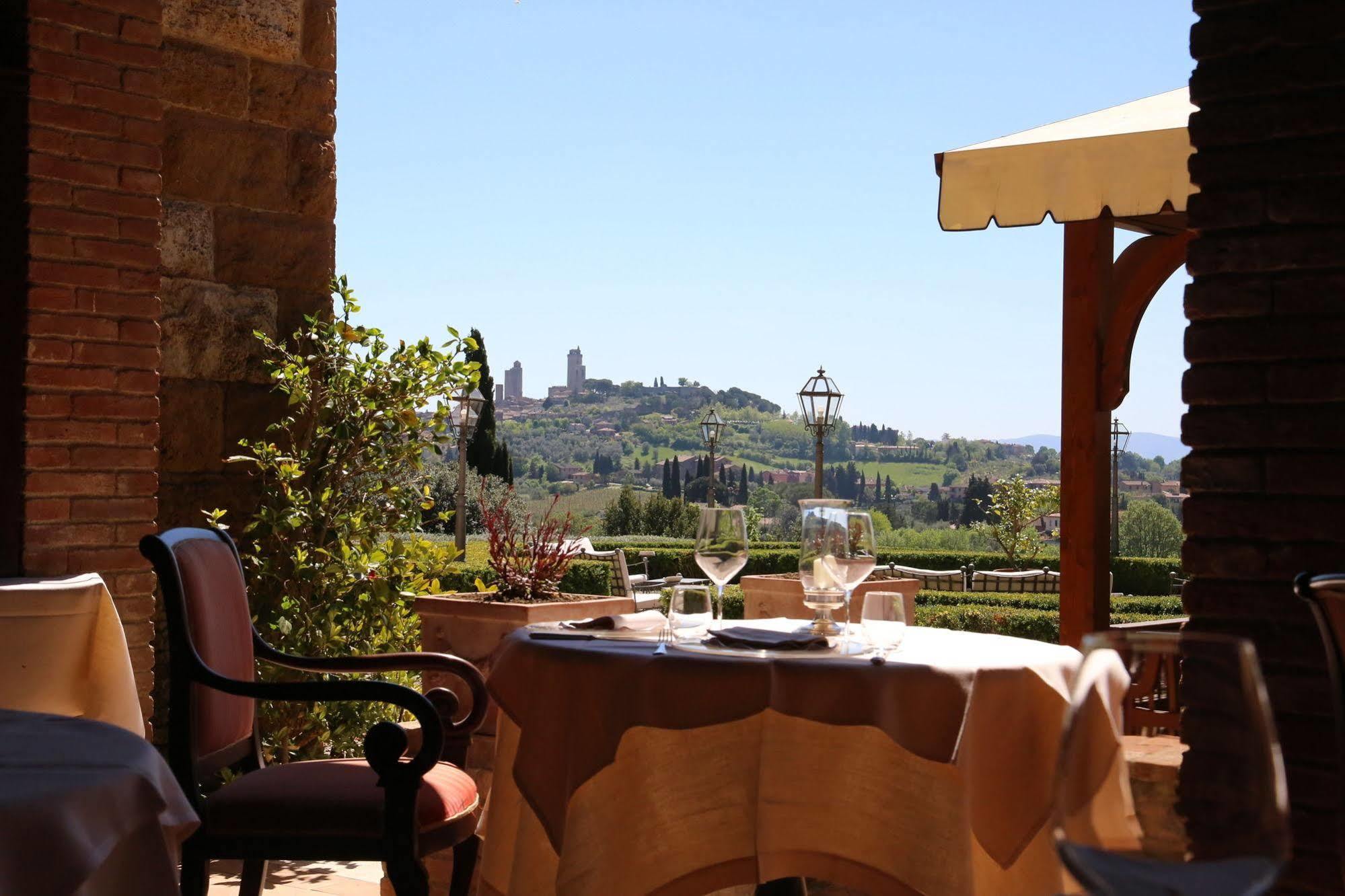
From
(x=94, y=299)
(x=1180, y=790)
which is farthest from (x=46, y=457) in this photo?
(x=1180, y=790)

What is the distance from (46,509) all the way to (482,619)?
125cm

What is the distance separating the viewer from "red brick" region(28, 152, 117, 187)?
338 cm

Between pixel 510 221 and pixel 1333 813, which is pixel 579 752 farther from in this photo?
pixel 510 221

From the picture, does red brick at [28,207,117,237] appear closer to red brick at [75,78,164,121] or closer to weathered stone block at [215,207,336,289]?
red brick at [75,78,164,121]

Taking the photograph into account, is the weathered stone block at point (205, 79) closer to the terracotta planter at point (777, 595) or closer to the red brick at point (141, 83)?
the red brick at point (141, 83)

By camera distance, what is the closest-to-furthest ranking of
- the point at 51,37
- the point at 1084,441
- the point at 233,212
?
the point at 51,37, the point at 233,212, the point at 1084,441

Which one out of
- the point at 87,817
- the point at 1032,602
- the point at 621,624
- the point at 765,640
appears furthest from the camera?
the point at 1032,602

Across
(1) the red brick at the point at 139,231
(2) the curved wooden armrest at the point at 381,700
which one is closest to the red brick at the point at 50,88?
(1) the red brick at the point at 139,231

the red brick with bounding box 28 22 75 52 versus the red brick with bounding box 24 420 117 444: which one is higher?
the red brick with bounding box 28 22 75 52

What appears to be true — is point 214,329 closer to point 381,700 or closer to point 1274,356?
point 381,700

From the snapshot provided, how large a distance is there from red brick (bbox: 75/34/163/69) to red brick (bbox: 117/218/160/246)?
0.46 meters

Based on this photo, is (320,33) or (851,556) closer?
(851,556)

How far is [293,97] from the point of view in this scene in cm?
445

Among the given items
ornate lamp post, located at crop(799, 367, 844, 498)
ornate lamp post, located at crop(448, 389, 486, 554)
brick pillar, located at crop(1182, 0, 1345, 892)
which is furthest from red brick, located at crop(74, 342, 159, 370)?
ornate lamp post, located at crop(799, 367, 844, 498)
